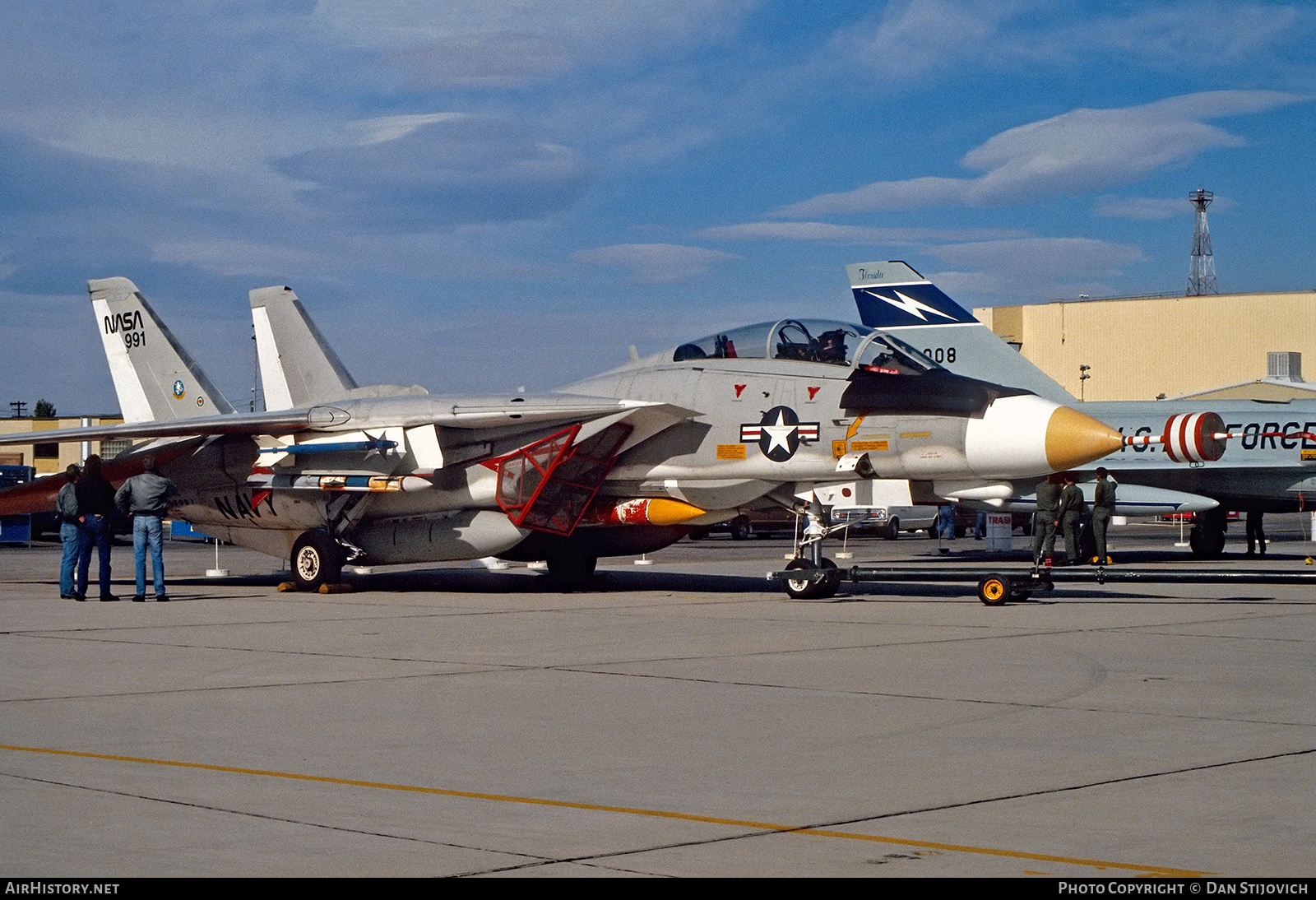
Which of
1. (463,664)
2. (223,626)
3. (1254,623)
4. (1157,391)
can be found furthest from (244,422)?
(1157,391)

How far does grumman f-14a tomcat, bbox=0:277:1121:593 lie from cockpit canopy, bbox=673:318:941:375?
2cm

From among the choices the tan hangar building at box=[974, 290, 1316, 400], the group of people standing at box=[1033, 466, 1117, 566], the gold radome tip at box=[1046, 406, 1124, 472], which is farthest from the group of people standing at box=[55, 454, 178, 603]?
the tan hangar building at box=[974, 290, 1316, 400]

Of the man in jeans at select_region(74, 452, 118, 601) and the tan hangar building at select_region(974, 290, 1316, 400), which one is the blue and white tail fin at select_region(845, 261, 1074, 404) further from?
the tan hangar building at select_region(974, 290, 1316, 400)

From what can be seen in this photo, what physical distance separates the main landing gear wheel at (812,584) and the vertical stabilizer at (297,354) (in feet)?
29.2

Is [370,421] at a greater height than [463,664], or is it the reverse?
[370,421]

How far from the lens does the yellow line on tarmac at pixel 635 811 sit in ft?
13.6

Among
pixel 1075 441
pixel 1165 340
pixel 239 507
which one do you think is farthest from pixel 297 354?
pixel 1165 340

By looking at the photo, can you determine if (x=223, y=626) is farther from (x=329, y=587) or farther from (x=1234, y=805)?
(x=1234, y=805)

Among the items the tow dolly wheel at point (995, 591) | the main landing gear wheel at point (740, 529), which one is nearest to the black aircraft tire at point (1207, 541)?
the tow dolly wheel at point (995, 591)

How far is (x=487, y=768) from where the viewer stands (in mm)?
5637

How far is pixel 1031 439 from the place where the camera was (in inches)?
510

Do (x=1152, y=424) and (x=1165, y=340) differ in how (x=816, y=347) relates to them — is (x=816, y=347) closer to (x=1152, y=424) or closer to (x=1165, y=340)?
(x=1152, y=424)

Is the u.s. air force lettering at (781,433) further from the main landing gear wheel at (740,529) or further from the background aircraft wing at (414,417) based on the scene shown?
the main landing gear wheel at (740,529)
